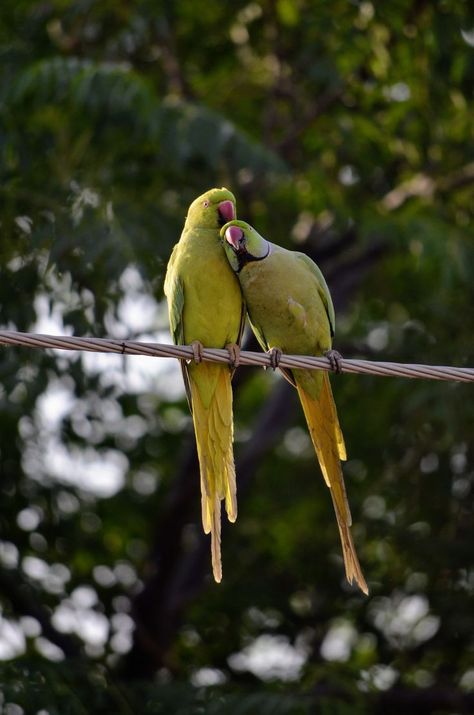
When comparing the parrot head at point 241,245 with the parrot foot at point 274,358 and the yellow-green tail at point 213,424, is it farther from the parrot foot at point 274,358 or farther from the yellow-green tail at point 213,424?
the yellow-green tail at point 213,424

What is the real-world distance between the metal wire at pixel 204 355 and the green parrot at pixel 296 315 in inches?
21.9

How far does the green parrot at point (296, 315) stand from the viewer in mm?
5781

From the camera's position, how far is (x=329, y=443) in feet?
19.5

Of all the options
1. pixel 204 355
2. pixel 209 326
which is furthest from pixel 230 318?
pixel 204 355

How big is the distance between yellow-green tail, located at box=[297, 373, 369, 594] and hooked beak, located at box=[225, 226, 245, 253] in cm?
82

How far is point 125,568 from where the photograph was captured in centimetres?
1045

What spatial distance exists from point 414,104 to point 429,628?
4.22m

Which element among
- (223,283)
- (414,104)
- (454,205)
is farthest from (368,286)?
(223,283)

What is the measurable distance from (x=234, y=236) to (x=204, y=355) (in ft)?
2.50

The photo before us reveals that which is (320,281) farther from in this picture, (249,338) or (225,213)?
(249,338)

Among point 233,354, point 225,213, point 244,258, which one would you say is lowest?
point 233,354

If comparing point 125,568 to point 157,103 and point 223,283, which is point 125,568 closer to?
point 157,103

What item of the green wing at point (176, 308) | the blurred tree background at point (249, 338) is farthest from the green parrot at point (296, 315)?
the blurred tree background at point (249, 338)

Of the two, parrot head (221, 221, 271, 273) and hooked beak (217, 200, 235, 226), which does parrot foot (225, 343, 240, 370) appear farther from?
hooked beak (217, 200, 235, 226)
